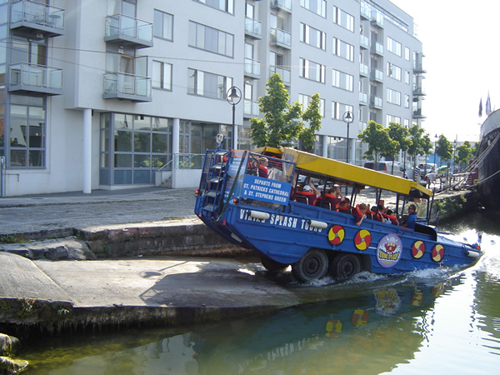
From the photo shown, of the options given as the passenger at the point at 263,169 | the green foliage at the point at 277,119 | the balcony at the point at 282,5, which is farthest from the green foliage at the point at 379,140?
the passenger at the point at 263,169

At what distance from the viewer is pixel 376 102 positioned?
52.9 meters

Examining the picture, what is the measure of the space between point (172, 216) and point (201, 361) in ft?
28.5

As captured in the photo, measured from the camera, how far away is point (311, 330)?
336 inches

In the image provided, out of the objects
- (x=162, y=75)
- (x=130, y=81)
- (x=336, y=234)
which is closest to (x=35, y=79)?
(x=130, y=81)

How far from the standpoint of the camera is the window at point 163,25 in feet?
87.1

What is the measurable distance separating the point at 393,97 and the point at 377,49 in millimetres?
6627

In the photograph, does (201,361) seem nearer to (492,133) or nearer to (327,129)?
(492,133)

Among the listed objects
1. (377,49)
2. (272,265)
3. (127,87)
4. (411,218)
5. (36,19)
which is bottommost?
(272,265)

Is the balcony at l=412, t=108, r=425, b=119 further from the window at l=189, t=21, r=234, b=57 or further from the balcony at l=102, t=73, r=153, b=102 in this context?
the balcony at l=102, t=73, r=153, b=102

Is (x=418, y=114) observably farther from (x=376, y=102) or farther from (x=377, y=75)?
(x=376, y=102)

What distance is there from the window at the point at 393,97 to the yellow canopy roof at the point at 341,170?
153ft

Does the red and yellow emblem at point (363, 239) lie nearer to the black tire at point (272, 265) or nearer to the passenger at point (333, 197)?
the passenger at point (333, 197)

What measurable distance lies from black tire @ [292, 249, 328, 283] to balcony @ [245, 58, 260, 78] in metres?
24.0

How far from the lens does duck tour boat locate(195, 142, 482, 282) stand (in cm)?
987
